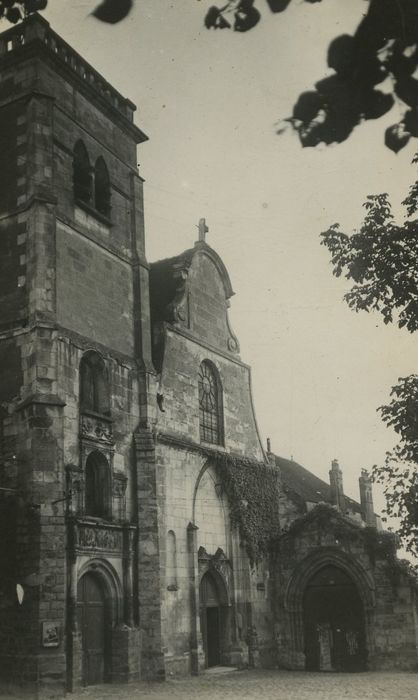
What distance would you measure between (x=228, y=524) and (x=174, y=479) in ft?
10.9

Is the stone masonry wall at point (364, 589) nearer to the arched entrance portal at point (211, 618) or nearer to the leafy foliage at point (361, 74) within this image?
the arched entrance portal at point (211, 618)

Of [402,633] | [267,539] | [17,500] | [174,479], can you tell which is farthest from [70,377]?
[402,633]

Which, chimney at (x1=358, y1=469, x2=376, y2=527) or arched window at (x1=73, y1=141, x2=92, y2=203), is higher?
arched window at (x1=73, y1=141, x2=92, y2=203)

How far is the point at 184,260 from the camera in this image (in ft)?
78.3

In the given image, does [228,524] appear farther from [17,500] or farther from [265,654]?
[17,500]

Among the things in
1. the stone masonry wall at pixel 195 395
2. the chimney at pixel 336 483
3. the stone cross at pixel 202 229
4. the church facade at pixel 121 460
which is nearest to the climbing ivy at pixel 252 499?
the church facade at pixel 121 460

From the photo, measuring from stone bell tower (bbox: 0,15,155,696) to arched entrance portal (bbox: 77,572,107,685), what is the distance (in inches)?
2.3

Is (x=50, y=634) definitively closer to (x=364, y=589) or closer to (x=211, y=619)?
(x=211, y=619)

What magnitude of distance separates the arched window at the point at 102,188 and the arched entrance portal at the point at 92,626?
9.45 m

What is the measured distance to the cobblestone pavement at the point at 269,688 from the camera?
1545 centimetres

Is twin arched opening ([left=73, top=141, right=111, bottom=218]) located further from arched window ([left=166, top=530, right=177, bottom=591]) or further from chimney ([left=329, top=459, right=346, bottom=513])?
chimney ([left=329, top=459, right=346, bottom=513])

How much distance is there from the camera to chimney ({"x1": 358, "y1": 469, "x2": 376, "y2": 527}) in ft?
122

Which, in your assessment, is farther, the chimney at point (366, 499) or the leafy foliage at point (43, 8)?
the chimney at point (366, 499)

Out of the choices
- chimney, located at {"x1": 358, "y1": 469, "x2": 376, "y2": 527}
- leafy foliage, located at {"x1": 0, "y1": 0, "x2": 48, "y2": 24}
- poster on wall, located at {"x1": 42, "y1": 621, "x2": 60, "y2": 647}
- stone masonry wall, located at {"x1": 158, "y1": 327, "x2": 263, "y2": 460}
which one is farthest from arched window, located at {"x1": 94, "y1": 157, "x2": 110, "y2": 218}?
chimney, located at {"x1": 358, "y1": 469, "x2": 376, "y2": 527}
